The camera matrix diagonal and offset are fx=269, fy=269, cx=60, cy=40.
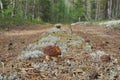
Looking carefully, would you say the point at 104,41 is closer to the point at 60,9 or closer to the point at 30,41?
the point at 30,41

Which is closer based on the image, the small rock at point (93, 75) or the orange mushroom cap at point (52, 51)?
the small rock at point (93, 75)

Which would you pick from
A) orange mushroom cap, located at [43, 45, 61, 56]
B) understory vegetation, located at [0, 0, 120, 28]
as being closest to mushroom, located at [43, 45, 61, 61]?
orange mushroom cap, located at [43, 45, 61, 56]

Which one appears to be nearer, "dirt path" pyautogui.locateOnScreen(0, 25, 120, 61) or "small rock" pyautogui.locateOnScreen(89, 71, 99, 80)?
"small rock" pyautogui.locateOnScreen(89, 71, 99, 80)

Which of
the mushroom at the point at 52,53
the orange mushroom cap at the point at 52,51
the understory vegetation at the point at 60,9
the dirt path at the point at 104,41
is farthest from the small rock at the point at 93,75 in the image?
the understory vegetation at the point at 60,9

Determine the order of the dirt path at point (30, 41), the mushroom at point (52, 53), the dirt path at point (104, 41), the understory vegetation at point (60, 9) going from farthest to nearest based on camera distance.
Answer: the understory vegetation at point (60, 9), the dirt path at point (104, 41), the dirt path at point (30, 41), the mushroom at point (52, 53)

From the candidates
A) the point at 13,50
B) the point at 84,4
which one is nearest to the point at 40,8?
the point at 84,4

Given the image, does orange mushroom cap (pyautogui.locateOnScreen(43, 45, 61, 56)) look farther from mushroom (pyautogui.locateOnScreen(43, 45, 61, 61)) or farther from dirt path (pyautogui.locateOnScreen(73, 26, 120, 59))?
dirt path (pyautogui.locateOnScreen(73, 26, 120, 59))

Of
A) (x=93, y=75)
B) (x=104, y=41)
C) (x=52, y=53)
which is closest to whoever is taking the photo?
(x=93, y=75)

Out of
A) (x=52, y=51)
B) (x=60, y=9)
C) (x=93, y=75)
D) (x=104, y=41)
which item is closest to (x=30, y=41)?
(x=104, y=41)

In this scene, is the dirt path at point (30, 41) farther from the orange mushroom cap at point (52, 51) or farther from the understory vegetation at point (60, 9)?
the understory vegetation at point (60, 9)

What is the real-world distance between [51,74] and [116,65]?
1.76 meters

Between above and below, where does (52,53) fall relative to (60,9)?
above

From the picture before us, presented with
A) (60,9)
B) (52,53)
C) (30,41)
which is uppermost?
(52,53)

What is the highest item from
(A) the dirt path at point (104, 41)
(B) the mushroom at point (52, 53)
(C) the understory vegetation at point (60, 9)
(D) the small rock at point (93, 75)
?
(B) the mushroom at point (52, 53)
